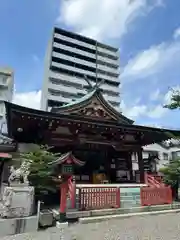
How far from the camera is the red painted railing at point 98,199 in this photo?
8101 mm

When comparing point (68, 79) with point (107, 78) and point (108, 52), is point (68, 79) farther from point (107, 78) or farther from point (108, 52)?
point (108, 52)

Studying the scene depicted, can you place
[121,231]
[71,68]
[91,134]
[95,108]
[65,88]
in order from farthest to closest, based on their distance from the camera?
[71,68] → [65,88] → [95,108] → [91,134] → [121,231]

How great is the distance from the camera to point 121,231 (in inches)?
252

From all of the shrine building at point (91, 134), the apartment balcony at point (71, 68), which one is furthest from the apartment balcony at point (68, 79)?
the shrine building at point (91, 134)

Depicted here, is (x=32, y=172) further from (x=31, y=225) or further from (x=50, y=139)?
(x=50, y=139)

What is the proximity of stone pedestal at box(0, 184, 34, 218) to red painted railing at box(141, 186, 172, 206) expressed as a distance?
502 centimetres

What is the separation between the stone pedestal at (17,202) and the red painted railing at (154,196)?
5.02 meters

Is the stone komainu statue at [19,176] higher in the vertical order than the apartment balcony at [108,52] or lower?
lower

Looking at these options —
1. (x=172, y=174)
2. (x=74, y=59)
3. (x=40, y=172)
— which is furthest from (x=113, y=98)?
(x=40, y=172)

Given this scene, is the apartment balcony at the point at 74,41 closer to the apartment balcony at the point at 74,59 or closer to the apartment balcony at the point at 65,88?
the apartment balcony at the point at 74,59

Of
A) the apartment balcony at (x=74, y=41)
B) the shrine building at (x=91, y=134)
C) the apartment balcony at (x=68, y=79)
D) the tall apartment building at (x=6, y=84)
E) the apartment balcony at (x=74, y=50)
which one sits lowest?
the shrine building at (x=91, y=134)

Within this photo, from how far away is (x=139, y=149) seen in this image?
14.4 meters

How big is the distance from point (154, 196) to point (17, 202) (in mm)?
6132

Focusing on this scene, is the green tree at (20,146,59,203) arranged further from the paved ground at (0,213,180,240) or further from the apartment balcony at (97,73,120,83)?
the apartment balcony at (97,73,120,83)
